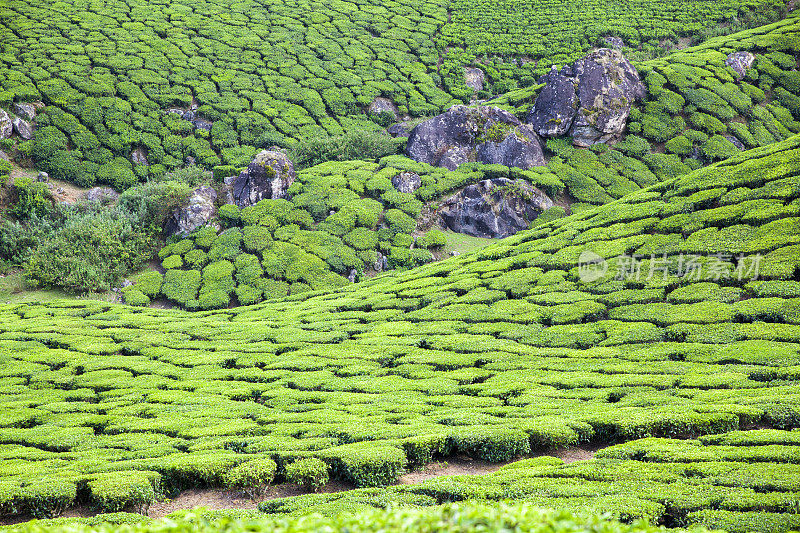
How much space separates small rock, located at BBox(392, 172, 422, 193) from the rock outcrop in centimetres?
1168

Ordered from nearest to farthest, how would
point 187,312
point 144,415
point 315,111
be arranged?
point 144,415, point 187,312, point 315,111

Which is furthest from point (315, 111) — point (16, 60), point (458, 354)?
point (458, 354)

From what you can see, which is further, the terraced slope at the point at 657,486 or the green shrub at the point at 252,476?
the green shrub at the point at 252,476

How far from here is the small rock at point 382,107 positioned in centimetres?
5250

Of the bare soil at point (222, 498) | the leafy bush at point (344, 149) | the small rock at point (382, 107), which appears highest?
the small rock at point (382, 107)

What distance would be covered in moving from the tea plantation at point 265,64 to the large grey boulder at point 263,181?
7798mm

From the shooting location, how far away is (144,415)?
1712cm

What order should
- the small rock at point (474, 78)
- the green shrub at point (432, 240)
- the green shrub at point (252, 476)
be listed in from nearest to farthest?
the green shrub at point (252, 476)
the green shrub at point (432, 240)
the small rock at point (474, 78)

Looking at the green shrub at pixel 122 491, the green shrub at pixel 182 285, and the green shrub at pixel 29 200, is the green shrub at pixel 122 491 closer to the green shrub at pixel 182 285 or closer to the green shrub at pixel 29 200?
the green shrub at pixel 182 285

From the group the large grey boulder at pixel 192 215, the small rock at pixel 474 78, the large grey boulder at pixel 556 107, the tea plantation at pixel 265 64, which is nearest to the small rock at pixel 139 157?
the tea plantation at pixel 265 64

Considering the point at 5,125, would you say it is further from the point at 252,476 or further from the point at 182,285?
the point at 252,476

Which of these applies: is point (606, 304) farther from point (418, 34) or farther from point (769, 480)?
point (418, 34)

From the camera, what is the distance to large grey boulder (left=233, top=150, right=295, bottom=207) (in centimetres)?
3759

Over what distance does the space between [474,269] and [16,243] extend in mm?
30652
